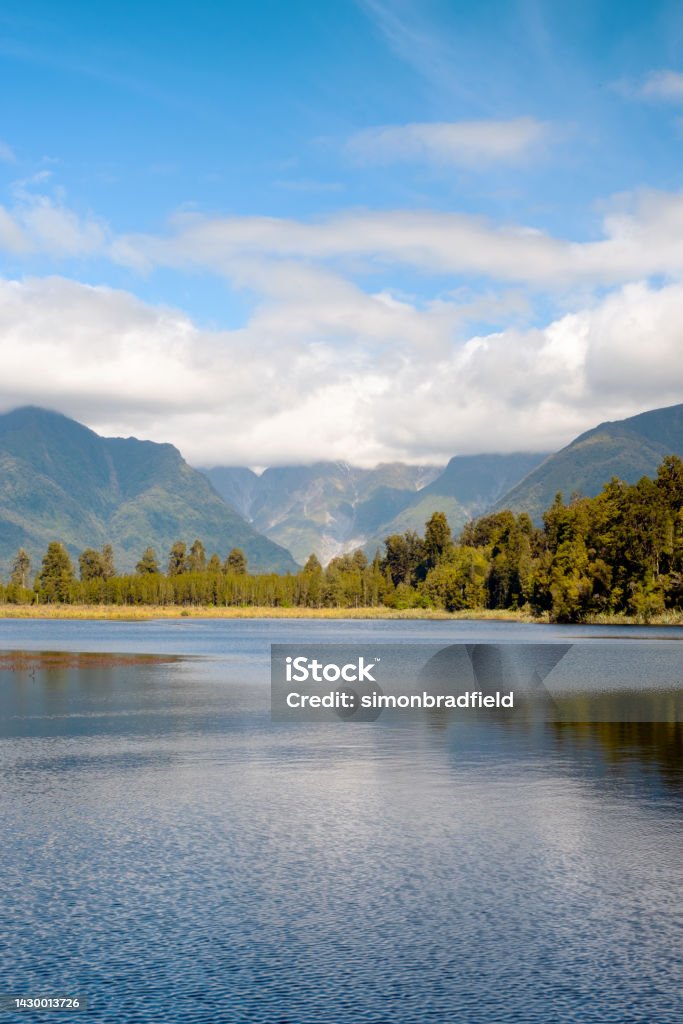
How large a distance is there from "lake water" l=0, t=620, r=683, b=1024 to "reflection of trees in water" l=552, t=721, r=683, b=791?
0.25 metres

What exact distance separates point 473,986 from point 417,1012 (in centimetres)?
146

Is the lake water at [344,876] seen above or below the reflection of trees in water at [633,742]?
above

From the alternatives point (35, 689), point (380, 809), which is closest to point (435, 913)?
point (380, 809)

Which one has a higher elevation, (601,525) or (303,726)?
(601,525)

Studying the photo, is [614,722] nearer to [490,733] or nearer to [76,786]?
[490,733]

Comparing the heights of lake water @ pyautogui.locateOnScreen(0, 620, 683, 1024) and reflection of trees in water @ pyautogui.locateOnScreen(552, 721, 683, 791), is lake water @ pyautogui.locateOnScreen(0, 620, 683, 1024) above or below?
above

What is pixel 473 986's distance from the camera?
1755cm

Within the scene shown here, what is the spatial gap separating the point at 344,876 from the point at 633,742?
24.6 metres

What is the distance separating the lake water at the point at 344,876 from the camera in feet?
57.0

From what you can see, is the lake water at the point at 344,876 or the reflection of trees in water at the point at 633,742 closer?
the lake water at the point at 344,876

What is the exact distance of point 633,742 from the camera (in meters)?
45.3

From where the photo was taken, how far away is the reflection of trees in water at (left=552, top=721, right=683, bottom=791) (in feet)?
129

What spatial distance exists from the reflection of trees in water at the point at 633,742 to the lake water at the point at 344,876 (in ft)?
0.83

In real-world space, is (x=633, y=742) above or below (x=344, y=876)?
below
